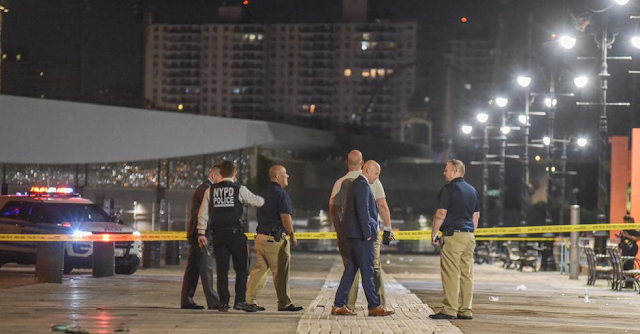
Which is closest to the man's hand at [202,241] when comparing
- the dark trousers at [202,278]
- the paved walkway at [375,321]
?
the dark trousers at [202,278]

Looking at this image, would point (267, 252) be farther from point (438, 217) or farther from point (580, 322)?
point (580, 322)

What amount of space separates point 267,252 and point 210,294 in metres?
1.02

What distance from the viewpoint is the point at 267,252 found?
1714 cm

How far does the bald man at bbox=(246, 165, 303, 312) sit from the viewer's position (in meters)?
16.9

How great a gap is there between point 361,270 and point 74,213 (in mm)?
12541

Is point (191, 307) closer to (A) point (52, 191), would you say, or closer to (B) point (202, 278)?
(B) point (202, 278)

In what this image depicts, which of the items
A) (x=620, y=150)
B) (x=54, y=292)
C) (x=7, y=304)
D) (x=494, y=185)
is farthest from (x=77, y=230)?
(x=494, y=185)

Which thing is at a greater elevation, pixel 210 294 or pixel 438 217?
pixel 438 217

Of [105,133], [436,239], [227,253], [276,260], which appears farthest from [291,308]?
[105,133]

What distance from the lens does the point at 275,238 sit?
670 inches

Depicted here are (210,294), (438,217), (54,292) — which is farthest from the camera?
(54,292)

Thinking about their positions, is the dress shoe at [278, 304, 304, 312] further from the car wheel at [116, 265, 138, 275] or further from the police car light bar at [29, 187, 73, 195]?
the police car light bar at [29, 187, 73, 195]

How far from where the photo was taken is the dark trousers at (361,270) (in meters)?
16.2

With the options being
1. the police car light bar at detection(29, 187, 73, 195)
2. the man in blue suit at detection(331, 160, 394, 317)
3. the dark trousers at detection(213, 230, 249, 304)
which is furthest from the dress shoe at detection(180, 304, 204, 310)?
the police car light bar at detection(29, 187, 73, 195)
